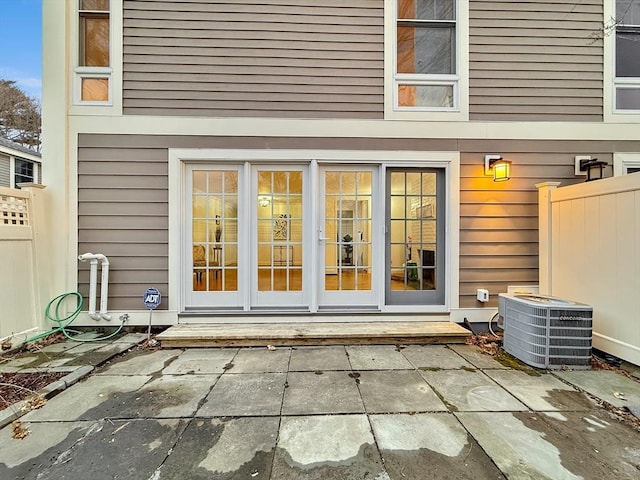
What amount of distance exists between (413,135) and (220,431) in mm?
3539

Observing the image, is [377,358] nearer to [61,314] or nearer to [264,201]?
[264,201]

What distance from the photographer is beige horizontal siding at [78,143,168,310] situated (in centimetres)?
350

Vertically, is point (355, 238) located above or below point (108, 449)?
above

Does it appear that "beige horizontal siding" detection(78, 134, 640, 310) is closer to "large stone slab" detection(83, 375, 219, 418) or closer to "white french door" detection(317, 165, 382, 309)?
"white french door" detection(317, 165, 382, 309)

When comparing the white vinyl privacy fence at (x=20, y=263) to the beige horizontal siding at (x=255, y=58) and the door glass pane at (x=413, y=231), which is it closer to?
the beige horizontal siding at (x=255, y=58)

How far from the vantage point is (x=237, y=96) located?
3.60 meters

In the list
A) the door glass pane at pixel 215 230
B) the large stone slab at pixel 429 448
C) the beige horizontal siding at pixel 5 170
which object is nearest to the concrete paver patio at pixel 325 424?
the large stone slab at pixel 429 448

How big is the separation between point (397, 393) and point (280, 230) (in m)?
2.24

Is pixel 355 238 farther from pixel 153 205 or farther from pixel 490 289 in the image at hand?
pixel 153 205

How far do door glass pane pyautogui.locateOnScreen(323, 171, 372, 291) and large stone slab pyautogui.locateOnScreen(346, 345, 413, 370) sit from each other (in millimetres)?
810

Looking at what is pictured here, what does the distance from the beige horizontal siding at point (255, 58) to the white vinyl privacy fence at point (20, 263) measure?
153 centimetres

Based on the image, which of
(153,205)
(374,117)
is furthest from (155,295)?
(374,117)

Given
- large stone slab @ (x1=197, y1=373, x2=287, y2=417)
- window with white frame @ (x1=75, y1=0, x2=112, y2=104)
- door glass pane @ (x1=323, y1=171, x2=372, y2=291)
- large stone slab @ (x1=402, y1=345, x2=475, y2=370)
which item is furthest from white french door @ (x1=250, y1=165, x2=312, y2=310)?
window with white frame @ (x1=75, y1=0, x2=112, y2=104)

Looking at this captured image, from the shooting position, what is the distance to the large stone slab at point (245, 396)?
2021 millimetres
